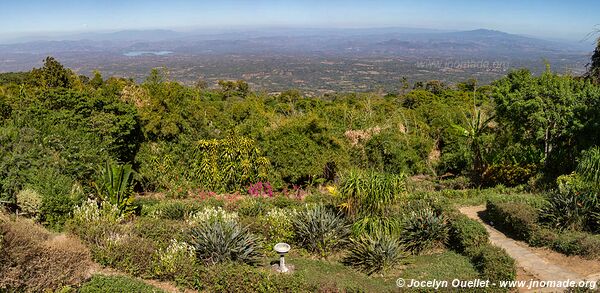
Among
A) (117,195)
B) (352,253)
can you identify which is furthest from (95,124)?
(352,253)

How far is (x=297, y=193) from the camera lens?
43.6 ft

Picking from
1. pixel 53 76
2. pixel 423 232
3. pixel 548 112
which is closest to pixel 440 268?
pixel 423 232

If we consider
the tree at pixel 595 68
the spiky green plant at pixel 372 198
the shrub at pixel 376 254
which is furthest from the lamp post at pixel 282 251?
the tree at pixel 595 68

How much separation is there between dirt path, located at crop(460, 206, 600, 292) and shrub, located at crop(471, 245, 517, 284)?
531mm

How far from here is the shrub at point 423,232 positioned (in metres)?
8.40

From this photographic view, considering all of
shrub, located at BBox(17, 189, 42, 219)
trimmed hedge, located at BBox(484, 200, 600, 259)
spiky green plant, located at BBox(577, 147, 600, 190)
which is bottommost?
trimmed hedge, located at BBox(484, 200, 600, 259)

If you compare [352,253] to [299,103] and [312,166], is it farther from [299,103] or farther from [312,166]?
[299,103]

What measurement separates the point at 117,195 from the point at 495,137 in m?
13.2

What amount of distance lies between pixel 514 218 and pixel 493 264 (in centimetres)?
271

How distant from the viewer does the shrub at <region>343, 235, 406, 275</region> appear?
745 cm

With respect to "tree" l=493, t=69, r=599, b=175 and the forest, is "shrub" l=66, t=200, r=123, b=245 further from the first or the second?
"tree" l=493, t=69, r=599, b=175

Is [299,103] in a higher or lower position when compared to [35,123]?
lower

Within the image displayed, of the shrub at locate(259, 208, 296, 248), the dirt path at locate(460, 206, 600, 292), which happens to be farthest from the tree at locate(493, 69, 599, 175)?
the shrub at locate(259, 208, 296, 248)

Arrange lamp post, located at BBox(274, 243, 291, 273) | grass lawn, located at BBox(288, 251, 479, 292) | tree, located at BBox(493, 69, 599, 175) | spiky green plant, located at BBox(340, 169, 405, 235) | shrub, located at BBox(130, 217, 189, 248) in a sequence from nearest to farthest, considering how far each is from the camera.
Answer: grass lawn, located at BBox(288, 251, 479, 292)
lamp post, located at BBox(274, 243, 291, 273)
shrub, located at BBox(130, 217, 189, 248)
spiky green plant, located at BBox(340, 169, 405, 235)
tree, located at BBox(493, 69, 599, 175)
